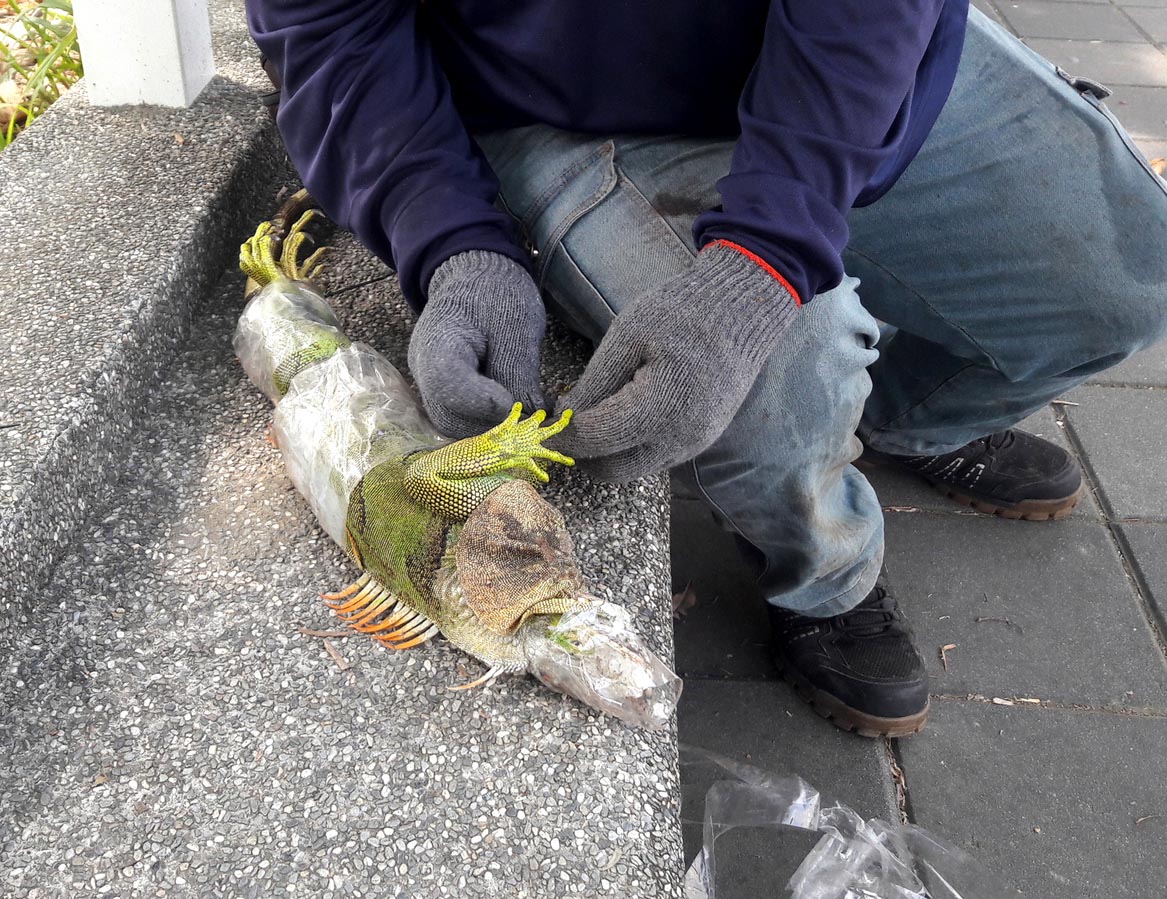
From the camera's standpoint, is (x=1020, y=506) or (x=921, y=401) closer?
(x=921, y=401)

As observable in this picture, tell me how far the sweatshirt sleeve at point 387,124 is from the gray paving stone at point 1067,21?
4.52 meters

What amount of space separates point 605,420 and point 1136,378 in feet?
7.76

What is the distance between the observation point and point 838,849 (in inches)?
74.2

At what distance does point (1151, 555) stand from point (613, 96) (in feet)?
6.04

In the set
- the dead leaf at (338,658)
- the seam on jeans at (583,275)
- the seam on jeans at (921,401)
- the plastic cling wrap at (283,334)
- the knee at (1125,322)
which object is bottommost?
the seam on jeans at (921,401)

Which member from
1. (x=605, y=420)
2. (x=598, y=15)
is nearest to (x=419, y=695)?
Result: (x=605, y=420)

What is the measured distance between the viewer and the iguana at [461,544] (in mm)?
1485

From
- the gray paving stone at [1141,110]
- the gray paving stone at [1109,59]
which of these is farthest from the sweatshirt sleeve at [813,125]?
the gray paving stone at [1109,59]

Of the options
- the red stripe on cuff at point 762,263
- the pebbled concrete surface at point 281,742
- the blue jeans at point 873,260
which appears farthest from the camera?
the blue jeans at point 873,260

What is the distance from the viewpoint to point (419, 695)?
1.55 meters

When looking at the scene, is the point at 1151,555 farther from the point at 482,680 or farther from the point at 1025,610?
the point at 482,680

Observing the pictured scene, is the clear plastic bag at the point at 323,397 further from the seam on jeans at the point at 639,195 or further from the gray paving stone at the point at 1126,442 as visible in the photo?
the gray paving stone at the point at 1126,442

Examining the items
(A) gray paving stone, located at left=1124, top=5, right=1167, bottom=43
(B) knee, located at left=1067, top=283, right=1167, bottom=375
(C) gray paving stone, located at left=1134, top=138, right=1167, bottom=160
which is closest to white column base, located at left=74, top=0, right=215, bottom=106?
(B) knee, located at left=1067, top=283, right=1167, bottom=375

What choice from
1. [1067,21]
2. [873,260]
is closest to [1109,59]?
[1067,21]
